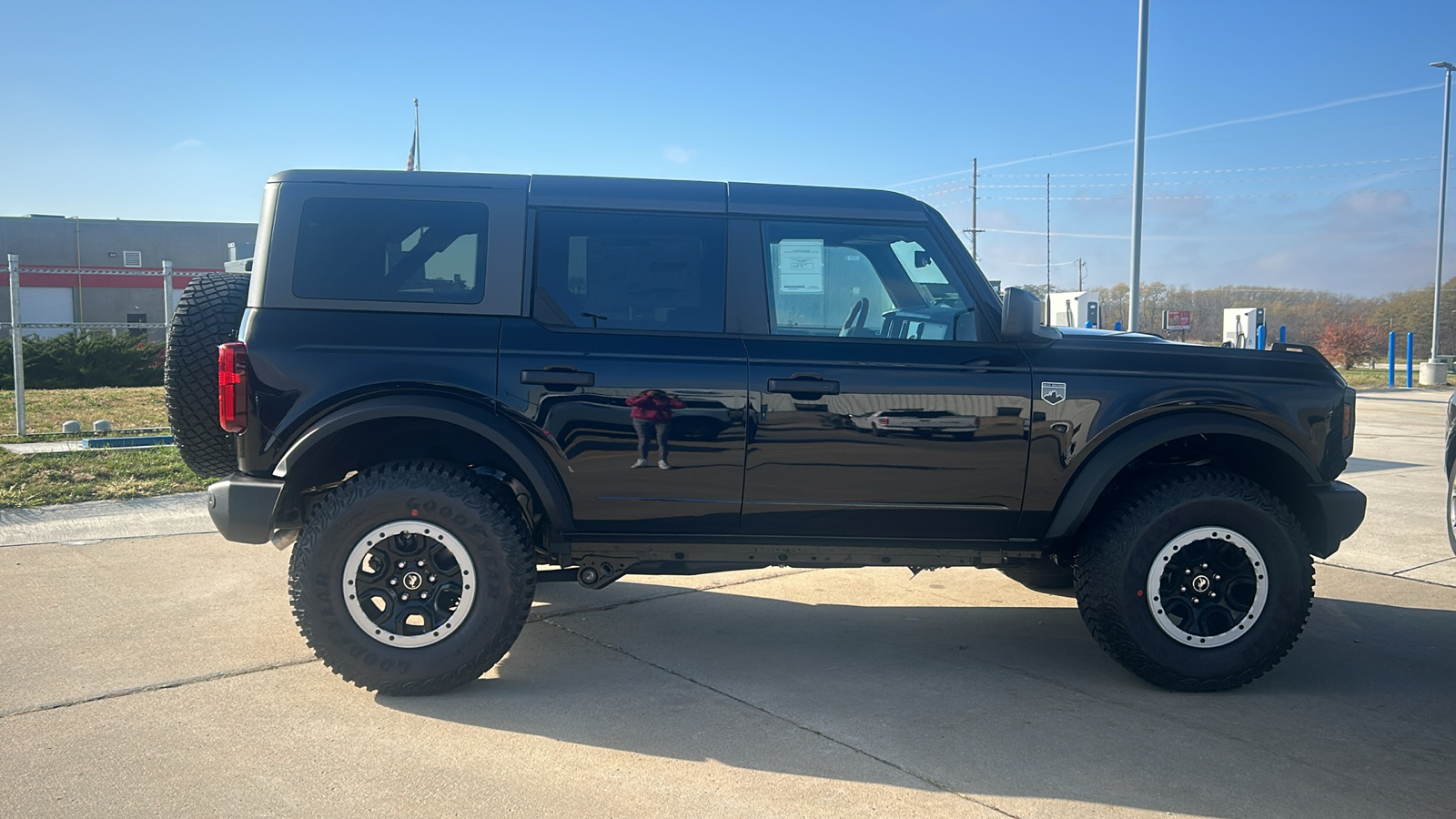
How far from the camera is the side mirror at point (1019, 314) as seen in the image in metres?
4.29

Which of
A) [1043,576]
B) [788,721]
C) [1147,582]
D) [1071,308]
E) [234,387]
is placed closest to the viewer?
[788,721]

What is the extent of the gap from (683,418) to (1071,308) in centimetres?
2789

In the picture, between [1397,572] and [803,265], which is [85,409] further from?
[1397,572]

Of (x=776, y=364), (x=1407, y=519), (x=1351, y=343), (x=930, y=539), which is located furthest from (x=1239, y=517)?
(x=1351, y=343)

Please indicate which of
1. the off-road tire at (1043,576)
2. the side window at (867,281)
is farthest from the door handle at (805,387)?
the off-road tire at (1043,576)

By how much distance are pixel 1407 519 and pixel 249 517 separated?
804 centimetres

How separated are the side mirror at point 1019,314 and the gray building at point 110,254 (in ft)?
116

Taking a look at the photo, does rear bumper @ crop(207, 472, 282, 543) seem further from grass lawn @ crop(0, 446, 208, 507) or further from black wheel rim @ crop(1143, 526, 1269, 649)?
grass lawn @ crop(0, 446, 208, 507)

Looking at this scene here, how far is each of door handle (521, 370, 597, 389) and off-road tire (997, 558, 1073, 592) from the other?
258 cm

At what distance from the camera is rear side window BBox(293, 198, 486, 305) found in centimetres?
429

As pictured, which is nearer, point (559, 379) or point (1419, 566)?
point (559, 379)

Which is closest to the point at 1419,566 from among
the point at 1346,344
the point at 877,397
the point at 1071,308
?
the point at 877,397

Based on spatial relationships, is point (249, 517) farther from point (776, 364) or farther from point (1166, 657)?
point (1166, 657)

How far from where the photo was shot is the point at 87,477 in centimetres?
843
